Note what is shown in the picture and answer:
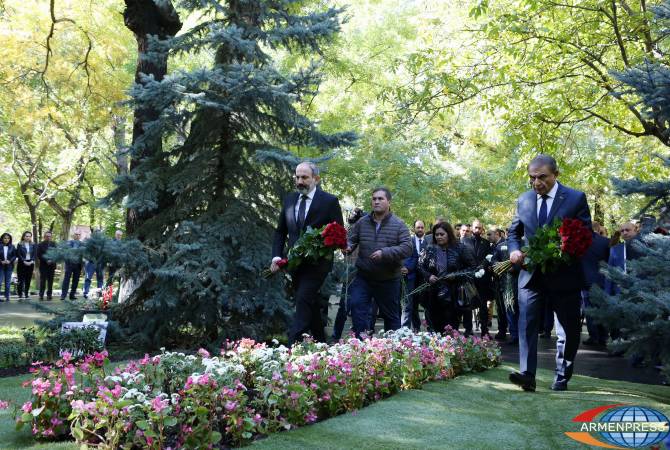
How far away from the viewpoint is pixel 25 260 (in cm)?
2369

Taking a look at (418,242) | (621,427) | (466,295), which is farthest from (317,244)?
(418,242)

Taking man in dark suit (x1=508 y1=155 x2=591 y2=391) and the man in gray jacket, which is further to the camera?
the man in gray jacket

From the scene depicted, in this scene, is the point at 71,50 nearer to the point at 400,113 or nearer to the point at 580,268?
the point at 400,113

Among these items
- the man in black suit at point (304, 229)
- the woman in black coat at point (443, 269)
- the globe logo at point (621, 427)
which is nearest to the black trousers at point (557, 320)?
the globe logo at point (621, 427)

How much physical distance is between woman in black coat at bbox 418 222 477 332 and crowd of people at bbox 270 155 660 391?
0.05ft

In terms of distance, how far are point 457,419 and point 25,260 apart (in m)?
20.9

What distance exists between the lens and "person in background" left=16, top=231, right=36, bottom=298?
23522mm

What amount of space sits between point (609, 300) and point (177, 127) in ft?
26.4

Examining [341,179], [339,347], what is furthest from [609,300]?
[341,179]

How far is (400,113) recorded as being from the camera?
1520cm

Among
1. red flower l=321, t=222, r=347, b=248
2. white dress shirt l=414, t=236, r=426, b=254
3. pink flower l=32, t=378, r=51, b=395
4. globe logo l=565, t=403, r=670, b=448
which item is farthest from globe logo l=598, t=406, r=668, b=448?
white dress shirt l=414, t=236, r=426, b=254

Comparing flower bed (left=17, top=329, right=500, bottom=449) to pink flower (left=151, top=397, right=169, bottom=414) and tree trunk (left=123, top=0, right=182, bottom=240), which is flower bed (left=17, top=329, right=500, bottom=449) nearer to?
pink flower (left=151, top=397, right=169, bottom=414)

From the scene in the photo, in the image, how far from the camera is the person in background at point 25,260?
23522 mm

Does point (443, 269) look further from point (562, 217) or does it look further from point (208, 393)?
point (208, 393)
